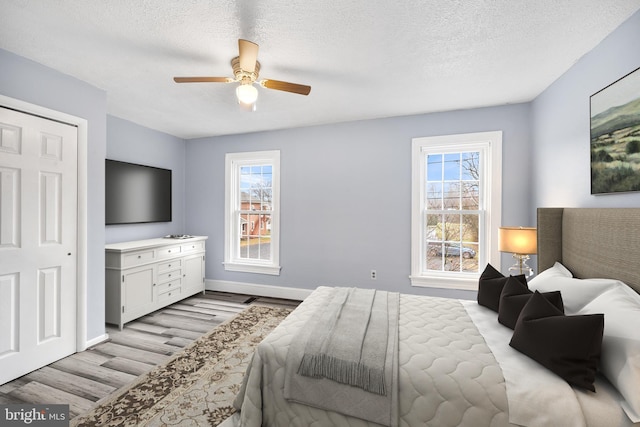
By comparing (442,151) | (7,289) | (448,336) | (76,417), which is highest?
(442,151)

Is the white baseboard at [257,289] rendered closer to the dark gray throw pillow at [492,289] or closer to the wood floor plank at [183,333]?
the wood floor plank at [183,333]

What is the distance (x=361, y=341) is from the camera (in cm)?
162

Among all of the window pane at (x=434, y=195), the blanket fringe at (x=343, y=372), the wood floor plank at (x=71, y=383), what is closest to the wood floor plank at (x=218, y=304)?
the wood floor plank at (x=71, y=383)

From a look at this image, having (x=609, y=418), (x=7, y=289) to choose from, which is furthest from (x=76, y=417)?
(x=609, y=418)

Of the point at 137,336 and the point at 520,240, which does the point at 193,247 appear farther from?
the point at 520,240

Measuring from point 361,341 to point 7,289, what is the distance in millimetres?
2739

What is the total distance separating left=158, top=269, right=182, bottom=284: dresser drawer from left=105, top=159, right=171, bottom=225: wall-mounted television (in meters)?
0.84

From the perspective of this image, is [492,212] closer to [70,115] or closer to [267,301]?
[267,301]

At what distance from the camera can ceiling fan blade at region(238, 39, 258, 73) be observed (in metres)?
1.84

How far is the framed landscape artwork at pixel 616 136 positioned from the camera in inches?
68.6

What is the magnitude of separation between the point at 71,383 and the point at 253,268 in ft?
7.98

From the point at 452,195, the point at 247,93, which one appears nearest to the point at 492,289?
the point at 452,195

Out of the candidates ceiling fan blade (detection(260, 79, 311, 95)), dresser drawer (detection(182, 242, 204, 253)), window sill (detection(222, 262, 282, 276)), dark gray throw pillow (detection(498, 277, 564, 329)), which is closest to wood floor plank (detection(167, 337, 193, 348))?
dresser drawer (detection(182, 242, 204, 253))

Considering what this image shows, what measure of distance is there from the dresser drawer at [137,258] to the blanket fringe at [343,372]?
273cm
